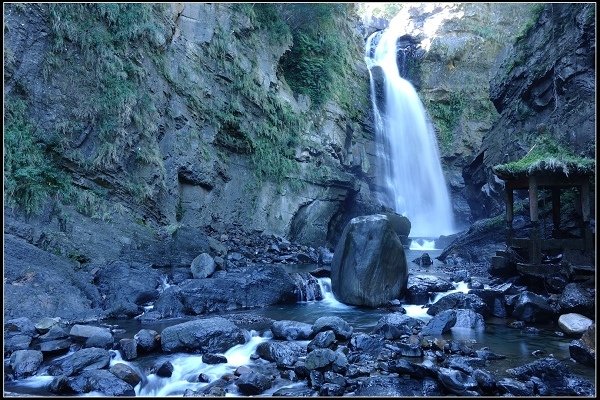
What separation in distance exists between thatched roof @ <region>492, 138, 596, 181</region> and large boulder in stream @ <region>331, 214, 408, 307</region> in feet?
Answer: 10.8

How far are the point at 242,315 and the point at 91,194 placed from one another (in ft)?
18.7

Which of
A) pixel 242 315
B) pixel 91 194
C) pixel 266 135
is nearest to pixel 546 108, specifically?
pixel 266 135

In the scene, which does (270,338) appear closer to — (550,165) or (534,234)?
(534,234)

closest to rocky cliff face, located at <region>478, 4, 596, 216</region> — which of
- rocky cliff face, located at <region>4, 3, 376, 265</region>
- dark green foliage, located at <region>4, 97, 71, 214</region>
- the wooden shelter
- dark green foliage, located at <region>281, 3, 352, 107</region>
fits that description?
the wooden shelter

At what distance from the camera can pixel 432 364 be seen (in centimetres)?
559

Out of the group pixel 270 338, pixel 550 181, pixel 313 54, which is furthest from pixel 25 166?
pixel 313 54

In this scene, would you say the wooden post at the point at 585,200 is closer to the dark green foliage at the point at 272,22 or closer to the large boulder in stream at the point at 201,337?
the large boulder in stream at the point at 201,337

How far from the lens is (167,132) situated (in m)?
14.5

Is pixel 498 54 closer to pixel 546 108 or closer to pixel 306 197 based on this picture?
pixel 546 108

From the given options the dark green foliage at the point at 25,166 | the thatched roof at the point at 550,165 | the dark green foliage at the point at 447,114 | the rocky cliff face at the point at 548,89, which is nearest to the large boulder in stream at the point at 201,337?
the dark green foliage at the point at 25,166

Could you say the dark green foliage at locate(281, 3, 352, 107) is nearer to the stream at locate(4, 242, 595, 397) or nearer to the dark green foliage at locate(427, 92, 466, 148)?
the dark green foliage at locate(427, 92, 466, 148)

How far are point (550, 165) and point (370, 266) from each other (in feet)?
15.3

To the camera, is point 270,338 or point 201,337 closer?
point 201,337

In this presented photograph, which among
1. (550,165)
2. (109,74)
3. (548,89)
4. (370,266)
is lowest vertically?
(370,266)
